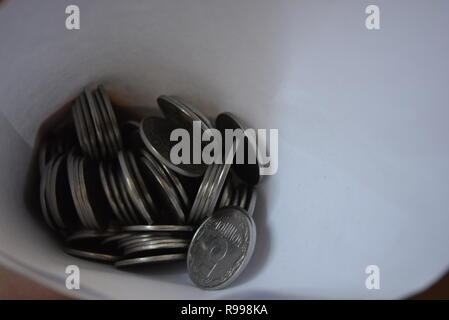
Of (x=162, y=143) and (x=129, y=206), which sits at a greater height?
(x=162, y=143)

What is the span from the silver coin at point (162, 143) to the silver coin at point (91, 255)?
0.18m

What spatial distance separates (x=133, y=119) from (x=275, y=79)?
33 centimetres

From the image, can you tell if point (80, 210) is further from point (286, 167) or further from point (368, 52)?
point (368, 52)

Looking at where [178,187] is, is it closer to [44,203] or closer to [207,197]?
[207,197]

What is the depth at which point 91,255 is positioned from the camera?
2.22 ft

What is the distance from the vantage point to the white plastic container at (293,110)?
1.82ft

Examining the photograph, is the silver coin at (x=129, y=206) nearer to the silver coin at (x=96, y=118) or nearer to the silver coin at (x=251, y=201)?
the silver coin at (x=96, y=118)

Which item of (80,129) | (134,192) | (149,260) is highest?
(80,129)

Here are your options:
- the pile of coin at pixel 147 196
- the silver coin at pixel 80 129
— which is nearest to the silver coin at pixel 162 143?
the pile of coin at pixel 147 196

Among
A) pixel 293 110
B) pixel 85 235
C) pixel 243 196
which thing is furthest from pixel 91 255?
pixel 293 110

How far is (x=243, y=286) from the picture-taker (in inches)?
25.1

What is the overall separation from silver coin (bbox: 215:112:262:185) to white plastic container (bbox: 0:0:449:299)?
0.02 m

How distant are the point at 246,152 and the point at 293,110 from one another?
12 cm

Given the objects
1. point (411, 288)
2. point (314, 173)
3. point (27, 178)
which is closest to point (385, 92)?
point (314, 173)
